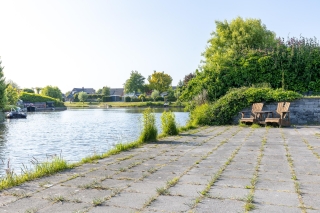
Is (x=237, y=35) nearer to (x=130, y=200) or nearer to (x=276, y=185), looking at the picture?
(x=276, y=185)

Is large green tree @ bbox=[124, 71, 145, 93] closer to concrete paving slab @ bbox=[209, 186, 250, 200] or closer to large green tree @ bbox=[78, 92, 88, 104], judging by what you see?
large green tree @ bbox=[78, 92, 88, 104]

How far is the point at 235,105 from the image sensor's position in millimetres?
14969

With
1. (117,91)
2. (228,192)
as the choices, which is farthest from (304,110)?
(117,91)

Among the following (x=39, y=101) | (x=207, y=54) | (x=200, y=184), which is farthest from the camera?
(x=39, y=101)

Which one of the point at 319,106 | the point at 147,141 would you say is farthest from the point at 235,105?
the point at 147,141

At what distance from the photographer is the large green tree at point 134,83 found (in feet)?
298

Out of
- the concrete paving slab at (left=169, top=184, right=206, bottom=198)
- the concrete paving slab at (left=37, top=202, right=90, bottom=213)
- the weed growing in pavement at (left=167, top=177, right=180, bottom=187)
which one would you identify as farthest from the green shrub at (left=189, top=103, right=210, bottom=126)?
the concrete paving slab at (left=37, top=202, right=90, bottom=213)

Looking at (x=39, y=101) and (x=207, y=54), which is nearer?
(x=207, y=54)

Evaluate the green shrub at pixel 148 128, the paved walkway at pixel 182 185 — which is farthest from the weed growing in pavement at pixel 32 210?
the green shrub at pixel 148 128

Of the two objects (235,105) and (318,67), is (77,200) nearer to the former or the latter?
(235,105)

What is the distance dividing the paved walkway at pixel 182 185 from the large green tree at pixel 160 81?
8101 centimetres

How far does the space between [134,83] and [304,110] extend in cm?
7793

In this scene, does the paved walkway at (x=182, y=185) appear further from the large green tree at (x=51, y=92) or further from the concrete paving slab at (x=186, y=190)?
the large green tree at (x=51, y=92)

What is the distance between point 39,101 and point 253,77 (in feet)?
233
